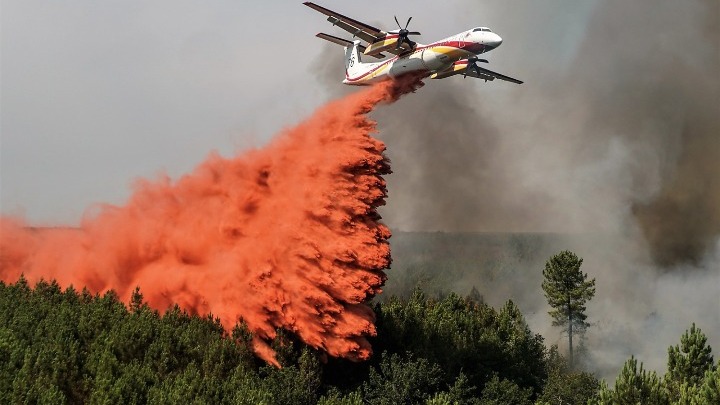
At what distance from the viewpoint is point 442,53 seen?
1873 inches

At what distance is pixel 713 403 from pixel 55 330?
38.6 m

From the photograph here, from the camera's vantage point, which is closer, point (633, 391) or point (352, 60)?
point (633, 391)

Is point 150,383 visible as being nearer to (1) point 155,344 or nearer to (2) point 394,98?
(1) point 155,344

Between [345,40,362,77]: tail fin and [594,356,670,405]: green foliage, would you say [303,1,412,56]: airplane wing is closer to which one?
[345,40,362,77]: tail fin

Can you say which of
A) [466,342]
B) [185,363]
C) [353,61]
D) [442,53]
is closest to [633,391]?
[442,53]

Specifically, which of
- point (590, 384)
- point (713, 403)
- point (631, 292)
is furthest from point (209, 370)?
point (631, 292)

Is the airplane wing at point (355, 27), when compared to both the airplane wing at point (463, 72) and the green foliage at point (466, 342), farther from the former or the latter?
the green foliage at point (466, 342)

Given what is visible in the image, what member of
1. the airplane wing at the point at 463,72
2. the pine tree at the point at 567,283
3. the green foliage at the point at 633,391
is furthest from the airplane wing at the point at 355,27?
the pine tree at the point at 567,283

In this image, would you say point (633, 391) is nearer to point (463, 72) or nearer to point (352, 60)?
point (463, 72)

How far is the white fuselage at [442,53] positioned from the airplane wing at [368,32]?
73 cm

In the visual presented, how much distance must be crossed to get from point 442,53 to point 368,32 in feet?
18.1

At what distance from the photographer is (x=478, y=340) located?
6850 centimetres

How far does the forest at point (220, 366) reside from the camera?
3931 centimetres

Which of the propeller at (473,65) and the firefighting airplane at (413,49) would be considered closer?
the firefighting airplane at (413,49)
